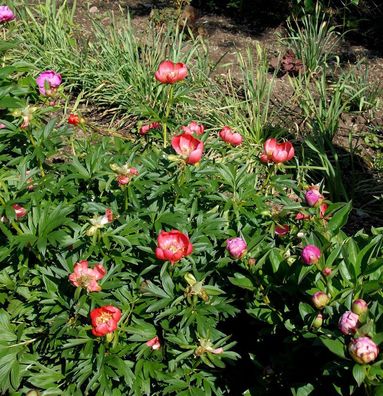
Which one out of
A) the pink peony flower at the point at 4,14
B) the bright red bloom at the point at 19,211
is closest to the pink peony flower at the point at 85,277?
the bright red bloom at the point at 19,211

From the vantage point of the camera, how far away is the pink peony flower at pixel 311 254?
184 centimetres

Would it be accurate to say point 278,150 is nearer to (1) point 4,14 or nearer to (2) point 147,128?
(2) point 147,128

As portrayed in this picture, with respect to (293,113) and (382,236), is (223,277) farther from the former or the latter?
(293,113)

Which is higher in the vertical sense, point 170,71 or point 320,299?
point 170,71

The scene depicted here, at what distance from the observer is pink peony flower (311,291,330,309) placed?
5.92 ft

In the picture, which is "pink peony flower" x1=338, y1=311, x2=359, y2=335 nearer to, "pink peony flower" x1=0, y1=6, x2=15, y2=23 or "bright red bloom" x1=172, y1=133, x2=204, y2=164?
"bright red bloom" x1=172, y1=133, x2=204, y2=164

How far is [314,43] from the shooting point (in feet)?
13.8

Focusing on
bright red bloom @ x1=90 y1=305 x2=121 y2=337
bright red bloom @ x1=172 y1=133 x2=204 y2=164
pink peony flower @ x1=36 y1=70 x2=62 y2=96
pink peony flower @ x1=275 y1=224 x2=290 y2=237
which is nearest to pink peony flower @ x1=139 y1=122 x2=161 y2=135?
pink peony flower @ x1=36 y1=70 x2=62 y2=96

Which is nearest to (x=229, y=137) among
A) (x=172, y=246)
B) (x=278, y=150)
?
(x=278, y=150)

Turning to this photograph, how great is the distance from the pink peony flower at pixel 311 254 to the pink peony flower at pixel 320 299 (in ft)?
0.32

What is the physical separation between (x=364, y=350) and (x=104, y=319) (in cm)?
85

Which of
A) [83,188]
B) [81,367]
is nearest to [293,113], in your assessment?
[83,188]

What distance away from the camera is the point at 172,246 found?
199 cm

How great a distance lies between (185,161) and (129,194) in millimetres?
243
